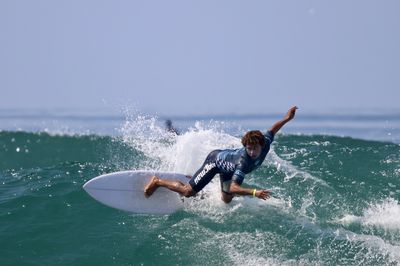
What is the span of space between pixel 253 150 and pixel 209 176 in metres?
0.93

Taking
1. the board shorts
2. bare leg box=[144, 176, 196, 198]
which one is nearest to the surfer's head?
the board shorts

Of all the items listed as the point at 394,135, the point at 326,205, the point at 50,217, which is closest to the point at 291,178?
the point at 326,205

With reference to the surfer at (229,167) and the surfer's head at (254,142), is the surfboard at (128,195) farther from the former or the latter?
the surfer's head at (254,142)

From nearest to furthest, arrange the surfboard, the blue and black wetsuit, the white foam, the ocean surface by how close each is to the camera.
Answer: the ocean surface, the blue and black wetsuit, the white foam, the surfboard

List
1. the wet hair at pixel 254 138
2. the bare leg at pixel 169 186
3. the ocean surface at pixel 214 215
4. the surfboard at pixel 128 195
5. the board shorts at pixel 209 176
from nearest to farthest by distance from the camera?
the ocean surface at pixel 214 215, the wet hair at pixel 254 138, the board shorts at pixel 209 176, the bare leg at pixel 169 186, the surfboard at pixel 128 195

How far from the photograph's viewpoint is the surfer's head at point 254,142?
10258mm

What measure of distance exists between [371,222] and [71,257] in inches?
177

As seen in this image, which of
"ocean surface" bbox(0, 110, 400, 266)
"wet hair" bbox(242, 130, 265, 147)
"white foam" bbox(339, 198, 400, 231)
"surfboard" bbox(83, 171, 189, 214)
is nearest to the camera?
"ocean surface" bbox(0, 110, 400, 266)

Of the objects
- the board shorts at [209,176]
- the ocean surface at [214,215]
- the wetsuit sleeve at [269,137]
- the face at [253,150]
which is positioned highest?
the wetsuit sleeve at [269,137]

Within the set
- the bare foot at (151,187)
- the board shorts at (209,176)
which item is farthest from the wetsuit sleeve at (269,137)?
the bare foot at (151,187)

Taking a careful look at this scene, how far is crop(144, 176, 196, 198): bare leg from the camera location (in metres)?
11.0

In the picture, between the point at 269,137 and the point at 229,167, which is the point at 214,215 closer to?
the point at 229,167

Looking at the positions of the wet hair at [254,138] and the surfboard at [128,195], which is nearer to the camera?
the wet hair at [254,138]

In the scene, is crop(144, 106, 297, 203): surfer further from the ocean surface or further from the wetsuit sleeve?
the ocean surface
